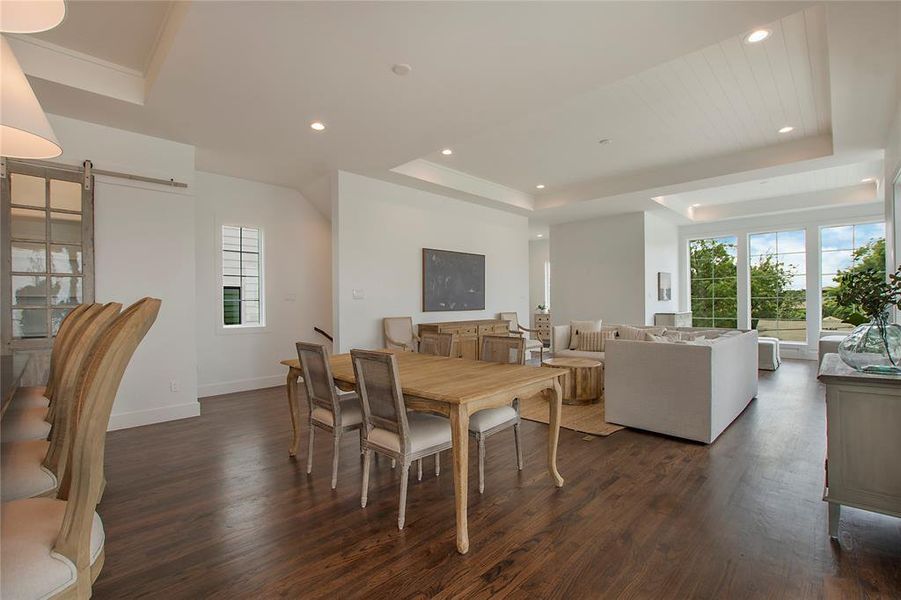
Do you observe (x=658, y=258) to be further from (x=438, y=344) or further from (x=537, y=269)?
(x=438, y=344)

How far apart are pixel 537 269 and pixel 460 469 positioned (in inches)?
407

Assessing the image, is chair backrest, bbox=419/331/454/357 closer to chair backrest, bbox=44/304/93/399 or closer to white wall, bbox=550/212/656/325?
chair backrest, bbox=44/304/93/399

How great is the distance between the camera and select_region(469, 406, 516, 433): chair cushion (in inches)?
99.2

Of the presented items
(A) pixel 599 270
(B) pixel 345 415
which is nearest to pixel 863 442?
(B) pixel 345 415

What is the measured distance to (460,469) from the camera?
6.66 feet

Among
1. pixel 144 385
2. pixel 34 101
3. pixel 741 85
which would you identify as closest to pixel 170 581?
pixel 34 101

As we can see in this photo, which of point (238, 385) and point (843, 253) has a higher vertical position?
point (843, 253)

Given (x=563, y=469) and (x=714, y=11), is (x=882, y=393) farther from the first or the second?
(x=714, y=11)

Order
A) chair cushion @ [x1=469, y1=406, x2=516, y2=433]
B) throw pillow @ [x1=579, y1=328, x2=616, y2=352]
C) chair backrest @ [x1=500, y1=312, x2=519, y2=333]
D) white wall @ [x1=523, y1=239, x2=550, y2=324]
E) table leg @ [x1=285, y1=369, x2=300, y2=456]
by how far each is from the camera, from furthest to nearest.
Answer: white wall @ [x1=523, y1=239, x2=550, y2=324], chair backrest @ [x1=500, y1=312, x2=519, y2=333], throw pillow @ [x1=579, y1=328, x2=616, y2=352], table leg @ [x1=285, y1=369, x2=300, y2=456], chair cushion @ [x1=469, y1=406, x2=516, y2=433]

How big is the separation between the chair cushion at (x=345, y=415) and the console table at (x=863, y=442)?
2.62 m

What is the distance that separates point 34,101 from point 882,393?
385cm

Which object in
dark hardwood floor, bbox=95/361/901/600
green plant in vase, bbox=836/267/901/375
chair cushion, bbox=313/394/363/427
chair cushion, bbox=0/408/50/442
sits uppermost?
green plant in vase, bbox=836/267/901/375

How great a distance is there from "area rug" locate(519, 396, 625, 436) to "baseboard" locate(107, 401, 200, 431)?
11.4 feet

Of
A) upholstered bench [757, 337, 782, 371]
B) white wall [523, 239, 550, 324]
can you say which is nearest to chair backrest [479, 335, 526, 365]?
upholstered bench [757, 337, 782, 371]
